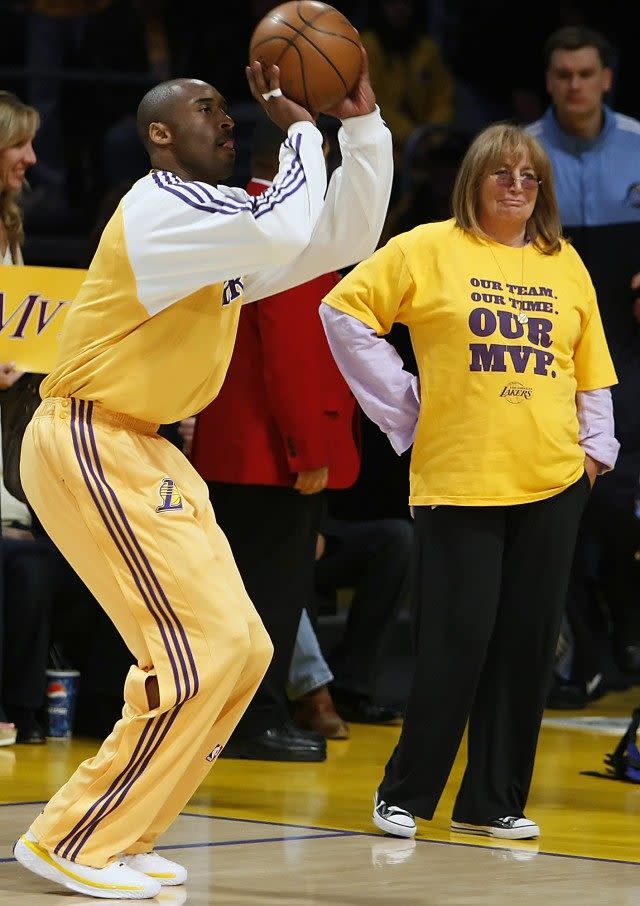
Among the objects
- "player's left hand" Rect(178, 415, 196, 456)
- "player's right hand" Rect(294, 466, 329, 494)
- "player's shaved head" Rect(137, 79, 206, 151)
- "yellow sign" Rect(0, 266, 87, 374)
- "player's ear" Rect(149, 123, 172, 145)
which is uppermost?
"player's shaved head" Rect(137, 79, 206, 151)

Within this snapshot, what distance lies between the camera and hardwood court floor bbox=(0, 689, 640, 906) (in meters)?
3.93

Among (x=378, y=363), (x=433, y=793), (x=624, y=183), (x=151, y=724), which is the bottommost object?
(x=433, y=793)

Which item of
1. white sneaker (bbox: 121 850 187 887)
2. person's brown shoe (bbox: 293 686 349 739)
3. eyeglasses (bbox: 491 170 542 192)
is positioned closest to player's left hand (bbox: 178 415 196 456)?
person's brown shoe (bbox: 293 686 349 739)

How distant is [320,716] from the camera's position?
6582 millimetres

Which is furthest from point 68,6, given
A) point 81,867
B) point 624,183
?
point 81,867

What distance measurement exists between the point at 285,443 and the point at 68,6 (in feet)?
13.8

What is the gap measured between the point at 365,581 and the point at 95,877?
336 cm

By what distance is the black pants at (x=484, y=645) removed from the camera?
4.67 metres

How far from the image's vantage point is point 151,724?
3.80 metres

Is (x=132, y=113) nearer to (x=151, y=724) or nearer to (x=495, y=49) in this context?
(x=495, y=49)

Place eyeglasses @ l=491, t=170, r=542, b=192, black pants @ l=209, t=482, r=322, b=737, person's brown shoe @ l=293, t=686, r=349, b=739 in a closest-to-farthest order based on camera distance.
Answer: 1. eyeglasses @ l=491, t=170, r=542, b=192
2. black pants @ l=209, t=482, r=322, b=737
3. person's brown shoe @ l=293, t=686, r=349, b=739

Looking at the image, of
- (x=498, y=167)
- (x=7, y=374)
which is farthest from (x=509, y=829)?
(x=7, y=374)

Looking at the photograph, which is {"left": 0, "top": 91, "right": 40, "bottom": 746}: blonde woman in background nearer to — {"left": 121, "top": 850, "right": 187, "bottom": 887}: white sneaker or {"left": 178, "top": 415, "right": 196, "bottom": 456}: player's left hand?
{"left": 178, "top": 415, "right": 196, "bottom": 456}: player's left hand

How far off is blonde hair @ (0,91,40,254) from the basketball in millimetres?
2271
